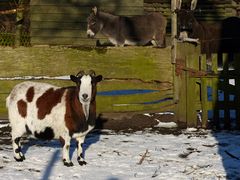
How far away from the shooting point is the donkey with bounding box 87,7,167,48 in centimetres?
1658

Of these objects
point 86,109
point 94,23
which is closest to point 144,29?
point 94,23

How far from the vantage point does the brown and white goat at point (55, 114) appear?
7602 mm

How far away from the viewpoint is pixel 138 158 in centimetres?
811

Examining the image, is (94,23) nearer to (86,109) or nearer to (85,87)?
(86,109)

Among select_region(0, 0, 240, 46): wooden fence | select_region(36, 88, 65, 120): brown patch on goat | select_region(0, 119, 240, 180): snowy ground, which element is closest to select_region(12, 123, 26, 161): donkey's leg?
select_region(0, 119, 240, 180): snowy ground

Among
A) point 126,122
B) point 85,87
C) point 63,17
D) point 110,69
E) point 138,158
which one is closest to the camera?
point 85,87

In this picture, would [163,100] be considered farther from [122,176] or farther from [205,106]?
[122,176]

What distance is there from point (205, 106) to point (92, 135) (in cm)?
238

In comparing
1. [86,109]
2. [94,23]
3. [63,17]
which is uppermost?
[63,17]

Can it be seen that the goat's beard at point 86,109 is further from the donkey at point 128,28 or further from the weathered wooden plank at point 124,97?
the donkey at point 128,28

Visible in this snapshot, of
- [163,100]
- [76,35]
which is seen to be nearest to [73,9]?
[76,35]

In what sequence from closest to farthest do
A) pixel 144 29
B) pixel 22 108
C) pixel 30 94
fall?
1. pixel 22 108
2. pixel 30 94
3. pixel 144 29

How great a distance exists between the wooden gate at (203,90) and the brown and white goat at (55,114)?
3.13m

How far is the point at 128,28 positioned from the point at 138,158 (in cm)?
962
